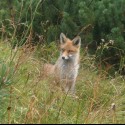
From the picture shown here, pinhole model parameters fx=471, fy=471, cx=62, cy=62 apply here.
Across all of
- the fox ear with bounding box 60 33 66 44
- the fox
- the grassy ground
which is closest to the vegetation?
the grassy ground

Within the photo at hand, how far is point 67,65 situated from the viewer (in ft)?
28.1

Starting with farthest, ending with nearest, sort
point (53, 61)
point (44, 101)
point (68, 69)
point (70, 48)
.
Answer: point (53, 61) → point (70, 48) → point (68, 69) → point (44, 101)

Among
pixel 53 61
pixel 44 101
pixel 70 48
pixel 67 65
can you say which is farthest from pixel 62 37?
pixel 44 101

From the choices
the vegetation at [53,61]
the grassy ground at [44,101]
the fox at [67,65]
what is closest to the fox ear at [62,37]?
the fox at [67,65]

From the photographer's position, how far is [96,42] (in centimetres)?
972

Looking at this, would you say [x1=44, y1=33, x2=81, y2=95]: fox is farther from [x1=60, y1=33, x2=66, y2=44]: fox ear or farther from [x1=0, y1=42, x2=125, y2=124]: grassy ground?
[x1=0, y1=42, x2=125, y2=124]: grassy ground

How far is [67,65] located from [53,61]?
3.24 ft

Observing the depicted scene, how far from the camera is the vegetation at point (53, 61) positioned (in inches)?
211

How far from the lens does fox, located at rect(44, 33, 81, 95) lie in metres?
8.04

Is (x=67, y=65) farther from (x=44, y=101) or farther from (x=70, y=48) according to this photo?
(x=44, y=101)

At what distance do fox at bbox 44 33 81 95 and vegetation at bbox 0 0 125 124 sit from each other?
0.17 metres

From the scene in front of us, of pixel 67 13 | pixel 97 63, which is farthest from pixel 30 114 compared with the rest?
pixel 67 13

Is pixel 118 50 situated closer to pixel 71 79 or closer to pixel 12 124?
pixel 71 79

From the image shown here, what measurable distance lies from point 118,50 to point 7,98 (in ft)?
13.9
